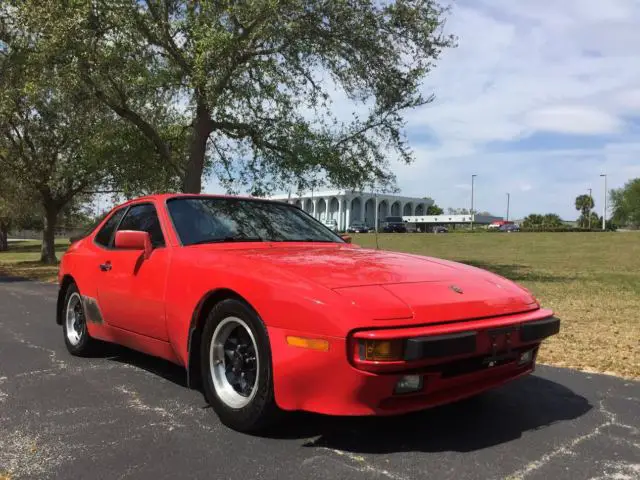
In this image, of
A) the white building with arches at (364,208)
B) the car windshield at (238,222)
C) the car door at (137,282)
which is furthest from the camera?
the white building with arches at (364,208)

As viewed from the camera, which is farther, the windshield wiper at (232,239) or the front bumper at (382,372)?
the windshield wiper at (232,239)

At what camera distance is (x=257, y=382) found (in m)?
3.25

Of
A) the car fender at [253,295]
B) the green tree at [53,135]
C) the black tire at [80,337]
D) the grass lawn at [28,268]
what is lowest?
the grass lawn at [28,268]

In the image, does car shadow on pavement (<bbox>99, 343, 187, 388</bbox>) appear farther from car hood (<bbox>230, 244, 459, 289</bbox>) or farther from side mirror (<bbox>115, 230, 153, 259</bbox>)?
car hood (<bbox>230, 244, 459, 289</bbox>)

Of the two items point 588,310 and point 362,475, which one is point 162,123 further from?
point 362,475

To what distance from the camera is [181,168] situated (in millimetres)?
17469

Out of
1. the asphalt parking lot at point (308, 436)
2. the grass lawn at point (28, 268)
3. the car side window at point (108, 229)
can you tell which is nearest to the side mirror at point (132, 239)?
the car side window at point (108, 229)

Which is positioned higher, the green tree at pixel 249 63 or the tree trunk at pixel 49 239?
the green tree at pixel 249 63

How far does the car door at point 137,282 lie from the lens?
4.14m

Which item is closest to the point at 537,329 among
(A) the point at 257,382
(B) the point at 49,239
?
(A) the point at 257,382

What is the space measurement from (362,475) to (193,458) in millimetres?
902

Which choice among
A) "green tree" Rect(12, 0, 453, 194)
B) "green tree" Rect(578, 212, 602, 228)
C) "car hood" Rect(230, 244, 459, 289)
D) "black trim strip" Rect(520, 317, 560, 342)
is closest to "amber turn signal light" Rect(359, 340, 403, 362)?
"car hood" Rect(230, 244, 459, 289)

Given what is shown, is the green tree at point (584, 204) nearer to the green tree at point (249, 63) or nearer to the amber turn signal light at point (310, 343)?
the green tree at point (249, 63)

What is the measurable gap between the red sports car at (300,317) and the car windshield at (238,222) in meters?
0.01
